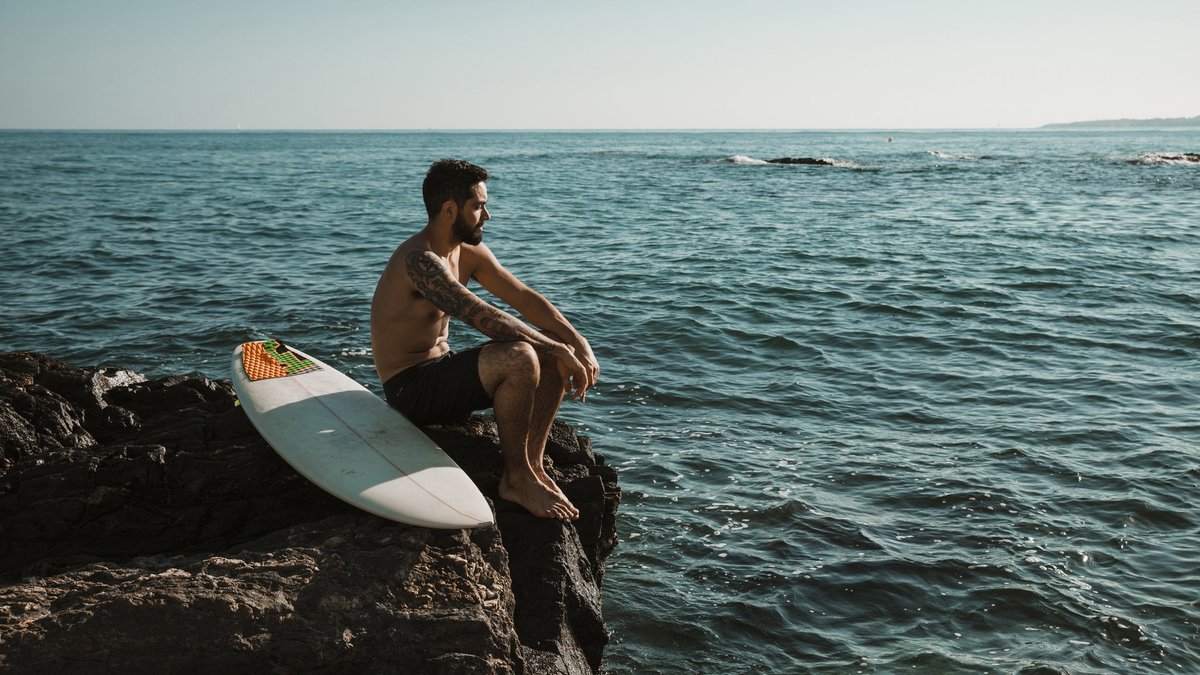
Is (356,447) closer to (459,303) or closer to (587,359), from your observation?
(459,303)

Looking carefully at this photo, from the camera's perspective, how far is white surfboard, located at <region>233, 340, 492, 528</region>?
4.48m

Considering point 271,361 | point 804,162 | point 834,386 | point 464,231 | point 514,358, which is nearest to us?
point 514,358

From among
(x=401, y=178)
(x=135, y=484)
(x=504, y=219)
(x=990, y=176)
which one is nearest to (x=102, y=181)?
(x=401, y=178)

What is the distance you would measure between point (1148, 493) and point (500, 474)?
566cm

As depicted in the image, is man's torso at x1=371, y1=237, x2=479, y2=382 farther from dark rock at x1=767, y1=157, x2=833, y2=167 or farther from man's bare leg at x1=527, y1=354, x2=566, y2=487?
dark rock at x1=767, y1=157, x2=833, y2=167

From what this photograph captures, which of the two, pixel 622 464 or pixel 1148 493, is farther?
pixel 622 464

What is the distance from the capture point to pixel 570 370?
16.6ft

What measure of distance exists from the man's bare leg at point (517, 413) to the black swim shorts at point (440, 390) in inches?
4.9

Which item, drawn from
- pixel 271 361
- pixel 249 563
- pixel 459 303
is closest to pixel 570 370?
pixel 459 303

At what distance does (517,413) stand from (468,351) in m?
0.48

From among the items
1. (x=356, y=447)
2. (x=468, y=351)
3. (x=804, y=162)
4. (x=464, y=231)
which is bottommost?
(x=356, y=447)

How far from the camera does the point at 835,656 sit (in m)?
5.60

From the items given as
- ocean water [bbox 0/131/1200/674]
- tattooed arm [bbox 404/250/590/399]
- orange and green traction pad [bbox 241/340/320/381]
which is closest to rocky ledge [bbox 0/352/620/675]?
orange and green traction pad [bbox 241/340/320/381]

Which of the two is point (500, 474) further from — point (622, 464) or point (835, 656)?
point (622, 464)
